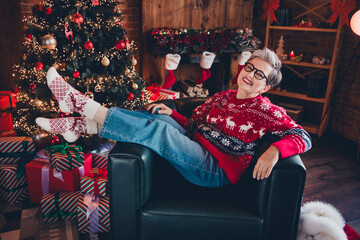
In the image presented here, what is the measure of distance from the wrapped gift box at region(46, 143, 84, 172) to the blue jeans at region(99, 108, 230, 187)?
2.11 ft

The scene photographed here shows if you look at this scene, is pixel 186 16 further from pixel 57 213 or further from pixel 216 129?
pixel 57 213

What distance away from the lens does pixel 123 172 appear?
1484 millimetres

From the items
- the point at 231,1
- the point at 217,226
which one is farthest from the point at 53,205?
the point at 231,1

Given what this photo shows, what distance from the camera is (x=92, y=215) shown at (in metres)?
1.95

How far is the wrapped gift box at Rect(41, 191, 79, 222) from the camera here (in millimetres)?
2006

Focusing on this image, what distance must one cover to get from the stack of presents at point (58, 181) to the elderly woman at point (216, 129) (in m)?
0.43

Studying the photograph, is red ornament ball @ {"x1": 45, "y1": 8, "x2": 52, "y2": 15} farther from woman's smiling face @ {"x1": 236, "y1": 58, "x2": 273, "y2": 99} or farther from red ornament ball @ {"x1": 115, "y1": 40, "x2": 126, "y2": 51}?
woman's smiling face @ {"x1": 236, "y1": 58, "x2": 273, "y2": 99}

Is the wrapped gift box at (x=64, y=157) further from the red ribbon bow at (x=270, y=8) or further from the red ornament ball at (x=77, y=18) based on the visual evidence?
the red ribbon bow at (x=270, y=8)

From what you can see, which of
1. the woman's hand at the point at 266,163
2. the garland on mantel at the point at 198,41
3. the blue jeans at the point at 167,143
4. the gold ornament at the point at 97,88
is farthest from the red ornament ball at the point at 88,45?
the woman's hand at the point at 266,163

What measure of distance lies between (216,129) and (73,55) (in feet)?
4.13

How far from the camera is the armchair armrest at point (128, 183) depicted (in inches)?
58.1

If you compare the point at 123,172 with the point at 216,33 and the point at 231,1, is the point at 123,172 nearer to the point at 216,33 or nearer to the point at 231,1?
the point at 216,33

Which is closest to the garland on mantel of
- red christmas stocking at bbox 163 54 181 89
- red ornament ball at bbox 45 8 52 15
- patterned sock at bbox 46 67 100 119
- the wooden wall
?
red christmas stocking at bbox 163 54 181 89

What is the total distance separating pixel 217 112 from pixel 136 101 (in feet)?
3.29
